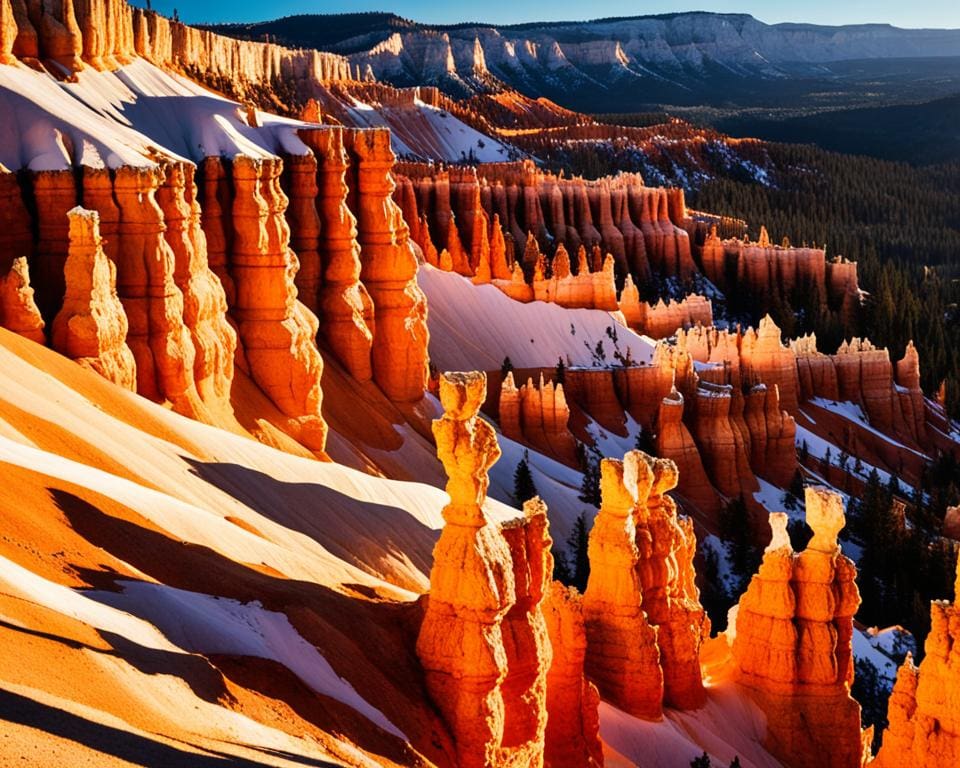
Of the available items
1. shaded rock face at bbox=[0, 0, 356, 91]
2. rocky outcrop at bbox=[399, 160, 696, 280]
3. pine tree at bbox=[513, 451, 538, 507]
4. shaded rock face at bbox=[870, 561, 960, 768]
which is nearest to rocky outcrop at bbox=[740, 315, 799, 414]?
pine tree at bbox=[513, 451, 538, 507]

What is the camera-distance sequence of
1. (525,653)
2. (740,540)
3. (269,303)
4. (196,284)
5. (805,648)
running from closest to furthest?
(525,653), (805,648), (196,284), (269,303), (740,540)

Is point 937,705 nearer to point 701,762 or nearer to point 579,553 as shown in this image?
point 701,762

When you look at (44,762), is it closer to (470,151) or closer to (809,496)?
(809,496)

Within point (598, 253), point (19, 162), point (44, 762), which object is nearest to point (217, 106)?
point (19, 162)

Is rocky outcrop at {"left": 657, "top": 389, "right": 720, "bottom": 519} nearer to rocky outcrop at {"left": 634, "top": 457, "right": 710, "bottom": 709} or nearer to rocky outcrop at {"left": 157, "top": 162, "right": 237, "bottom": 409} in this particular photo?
rocky outcrop at {"left": 157, "top": 162, "right": 237, "bottom": 409}

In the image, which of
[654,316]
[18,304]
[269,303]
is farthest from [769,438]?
[18,304]

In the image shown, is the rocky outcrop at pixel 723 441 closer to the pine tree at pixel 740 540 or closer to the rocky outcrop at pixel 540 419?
the pine tree at pixel 740 540

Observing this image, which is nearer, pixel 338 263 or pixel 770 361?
pixel 338 263
